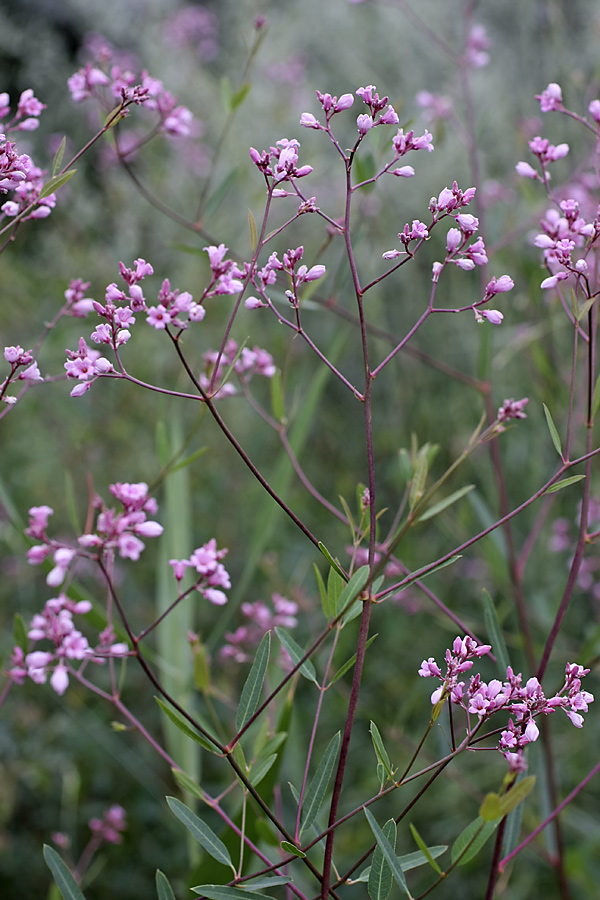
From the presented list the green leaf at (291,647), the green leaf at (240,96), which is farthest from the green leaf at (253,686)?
the green leaf at (240,96)

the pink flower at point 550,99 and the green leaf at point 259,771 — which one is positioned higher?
the pink flower at point 550,99

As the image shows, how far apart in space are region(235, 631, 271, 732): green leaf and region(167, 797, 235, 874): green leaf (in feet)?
0.26

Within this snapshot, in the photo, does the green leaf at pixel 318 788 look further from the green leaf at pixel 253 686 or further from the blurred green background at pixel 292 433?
the blurred green background at pixel 292 433

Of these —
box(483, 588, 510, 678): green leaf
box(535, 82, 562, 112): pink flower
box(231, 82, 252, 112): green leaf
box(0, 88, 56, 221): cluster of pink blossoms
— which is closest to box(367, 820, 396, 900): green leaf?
box(483, 588, 510, 678): green leaf

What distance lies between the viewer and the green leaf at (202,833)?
66cm

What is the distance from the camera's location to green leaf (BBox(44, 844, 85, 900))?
68 centimetres

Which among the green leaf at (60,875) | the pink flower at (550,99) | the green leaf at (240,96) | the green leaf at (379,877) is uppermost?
the pink flower at (550,99)

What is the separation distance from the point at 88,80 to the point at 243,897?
99 cm

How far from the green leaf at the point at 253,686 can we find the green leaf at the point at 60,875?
0.63ft

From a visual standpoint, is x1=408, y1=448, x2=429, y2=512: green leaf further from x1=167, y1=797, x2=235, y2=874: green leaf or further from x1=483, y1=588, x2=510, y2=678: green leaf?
x1=167, y1=797, x2=235, y2=874: green leaf

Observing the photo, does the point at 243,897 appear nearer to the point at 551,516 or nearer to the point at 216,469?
the point at 551,516

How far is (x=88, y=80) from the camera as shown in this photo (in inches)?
41.5

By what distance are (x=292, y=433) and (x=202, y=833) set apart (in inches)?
28.7

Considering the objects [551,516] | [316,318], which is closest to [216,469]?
[316,318]
